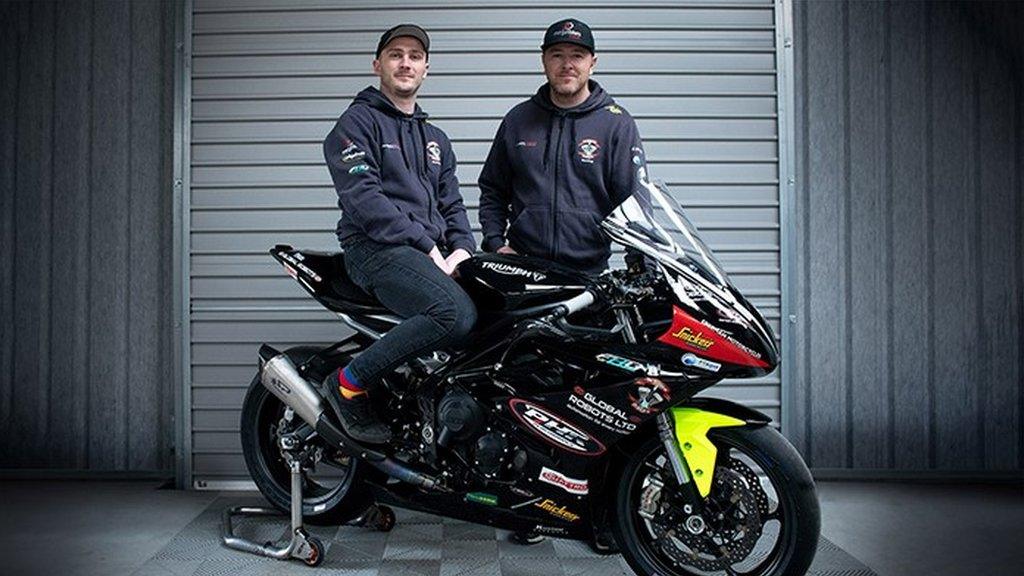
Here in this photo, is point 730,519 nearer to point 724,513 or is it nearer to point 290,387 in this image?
point 724,513

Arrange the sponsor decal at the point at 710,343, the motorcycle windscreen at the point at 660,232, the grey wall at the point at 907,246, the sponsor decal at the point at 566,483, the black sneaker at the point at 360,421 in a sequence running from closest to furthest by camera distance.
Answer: the sponsor decal at the point at 710,343, the motorcycle windscreen at the point at 660,232, the sponsor decal at the point at 566,483, the black sneaker at the point at 360,421, the grey wall at the point at 907,246

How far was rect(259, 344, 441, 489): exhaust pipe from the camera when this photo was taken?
3396 millimetres

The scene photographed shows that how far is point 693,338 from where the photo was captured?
2979 mm

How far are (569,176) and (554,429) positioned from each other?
107cm

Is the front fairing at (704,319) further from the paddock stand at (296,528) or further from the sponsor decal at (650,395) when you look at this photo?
the paddock stand at (296,528)

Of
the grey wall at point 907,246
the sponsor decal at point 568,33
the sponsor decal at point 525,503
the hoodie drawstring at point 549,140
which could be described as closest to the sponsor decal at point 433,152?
the hoodie drawstring at point 549,140

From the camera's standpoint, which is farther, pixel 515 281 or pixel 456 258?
pixel 456 258

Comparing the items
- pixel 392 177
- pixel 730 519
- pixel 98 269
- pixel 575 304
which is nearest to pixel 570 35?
pixel 392 177

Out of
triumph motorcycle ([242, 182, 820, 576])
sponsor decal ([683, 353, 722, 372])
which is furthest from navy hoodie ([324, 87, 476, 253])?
sponsor decal ([683, 353, 722, 372])

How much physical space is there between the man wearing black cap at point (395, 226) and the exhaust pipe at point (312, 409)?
0.06m

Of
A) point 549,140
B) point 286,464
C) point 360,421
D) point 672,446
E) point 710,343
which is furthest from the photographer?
point 286,464

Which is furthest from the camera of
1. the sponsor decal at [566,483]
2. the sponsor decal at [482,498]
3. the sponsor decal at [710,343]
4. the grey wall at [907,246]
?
the grey wall at [907,246]

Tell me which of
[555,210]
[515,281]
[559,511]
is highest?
[555,210]

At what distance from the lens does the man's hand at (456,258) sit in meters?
3.42
